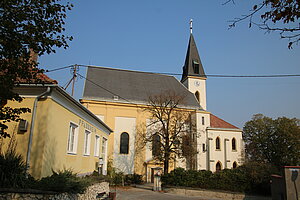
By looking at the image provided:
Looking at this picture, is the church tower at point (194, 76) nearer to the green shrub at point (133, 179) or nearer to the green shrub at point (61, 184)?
the green shrub at point (133, 179)

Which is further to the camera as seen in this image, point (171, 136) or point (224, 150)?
point (224, 150)

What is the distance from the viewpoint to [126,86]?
118 feet

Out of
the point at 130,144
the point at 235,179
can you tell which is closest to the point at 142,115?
the point at 130,144

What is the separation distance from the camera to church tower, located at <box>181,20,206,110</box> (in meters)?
40.0

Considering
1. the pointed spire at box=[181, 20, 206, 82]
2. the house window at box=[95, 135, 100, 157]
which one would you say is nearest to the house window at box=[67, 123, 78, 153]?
the house window at box=[95, 135, 100, 157]

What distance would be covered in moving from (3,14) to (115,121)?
2654 cm

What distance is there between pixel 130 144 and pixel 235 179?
1544cm

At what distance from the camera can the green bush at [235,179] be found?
17.7m

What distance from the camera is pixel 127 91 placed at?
35.0 metres

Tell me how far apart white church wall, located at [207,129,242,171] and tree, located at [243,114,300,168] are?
2.76 m

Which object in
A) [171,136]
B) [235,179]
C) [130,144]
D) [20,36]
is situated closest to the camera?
[20,36]

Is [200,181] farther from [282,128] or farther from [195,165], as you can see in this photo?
[282,128]

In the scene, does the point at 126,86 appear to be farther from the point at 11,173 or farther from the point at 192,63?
the point at 11,173

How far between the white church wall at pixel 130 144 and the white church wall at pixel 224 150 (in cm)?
1128
